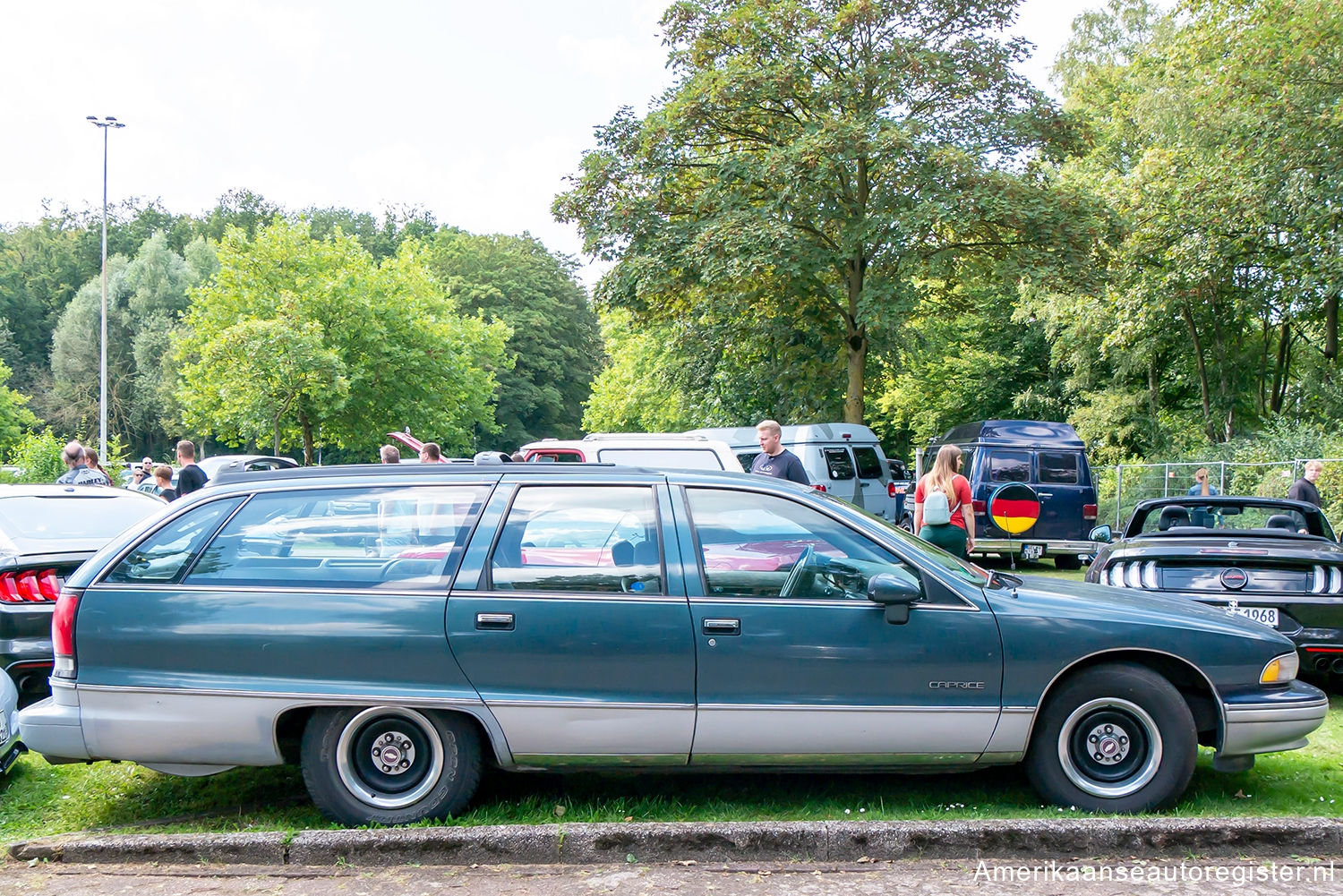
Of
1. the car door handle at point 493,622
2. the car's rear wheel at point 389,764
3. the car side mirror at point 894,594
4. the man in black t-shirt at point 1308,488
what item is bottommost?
the car's rear wheel at point 389,764

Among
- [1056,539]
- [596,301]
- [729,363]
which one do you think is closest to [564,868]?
[1056,539]

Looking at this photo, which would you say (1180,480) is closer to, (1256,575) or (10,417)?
(1256,575)

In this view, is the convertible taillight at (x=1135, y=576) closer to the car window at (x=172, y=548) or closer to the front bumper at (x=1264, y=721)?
the front bumper at (x=1264, y=721)

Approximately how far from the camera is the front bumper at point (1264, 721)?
4512 millimetres

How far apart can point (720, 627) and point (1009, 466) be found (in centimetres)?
1352

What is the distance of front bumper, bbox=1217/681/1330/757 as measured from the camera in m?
4.51

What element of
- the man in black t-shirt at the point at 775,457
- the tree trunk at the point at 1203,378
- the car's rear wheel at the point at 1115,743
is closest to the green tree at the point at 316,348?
the tree trunk at the point at 1203,378

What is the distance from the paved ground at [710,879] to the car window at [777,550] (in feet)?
3.75

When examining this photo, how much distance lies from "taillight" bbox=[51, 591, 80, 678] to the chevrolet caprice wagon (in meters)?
0.01

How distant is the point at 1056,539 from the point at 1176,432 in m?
19.0

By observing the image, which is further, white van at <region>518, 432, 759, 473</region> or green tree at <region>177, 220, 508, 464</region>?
green tree at <region>177, 220, 508, 464</region>

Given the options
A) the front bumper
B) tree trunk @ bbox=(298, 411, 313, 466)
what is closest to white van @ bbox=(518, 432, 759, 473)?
the front bumper

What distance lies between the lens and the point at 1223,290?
28.1 m

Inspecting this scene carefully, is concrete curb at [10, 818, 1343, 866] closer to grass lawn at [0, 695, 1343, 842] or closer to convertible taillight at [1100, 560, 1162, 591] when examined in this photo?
grass lawn at [0, 695, 1343, 842]
